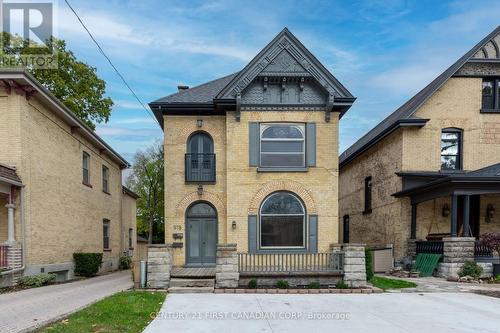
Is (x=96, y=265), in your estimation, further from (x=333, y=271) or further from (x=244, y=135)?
(x=333, y=271)

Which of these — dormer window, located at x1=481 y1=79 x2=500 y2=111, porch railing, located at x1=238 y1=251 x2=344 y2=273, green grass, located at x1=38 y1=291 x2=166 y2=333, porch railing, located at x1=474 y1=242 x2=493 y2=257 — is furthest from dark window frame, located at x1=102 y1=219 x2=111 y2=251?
dormer window, located at x1=481 y1=79 x2=500 y2=111

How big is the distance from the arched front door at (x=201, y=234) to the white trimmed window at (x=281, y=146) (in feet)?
9.89

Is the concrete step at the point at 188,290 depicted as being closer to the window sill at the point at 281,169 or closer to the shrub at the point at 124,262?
the window sill at the point at 281,169

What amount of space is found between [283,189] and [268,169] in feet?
3.08

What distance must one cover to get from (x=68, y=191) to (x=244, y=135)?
7874 millimetres

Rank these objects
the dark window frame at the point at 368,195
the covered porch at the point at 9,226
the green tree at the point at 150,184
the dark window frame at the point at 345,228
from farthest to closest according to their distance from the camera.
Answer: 1. the green tree at the point at 150,184
2. the dark window frame at the point at 345,228
3. the dark window frame at the point at 368,195
4. the covered porch at the point at 9,226

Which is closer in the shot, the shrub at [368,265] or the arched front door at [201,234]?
the shrub at [368,265]

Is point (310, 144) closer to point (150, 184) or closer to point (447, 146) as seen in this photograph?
point (447, 146)

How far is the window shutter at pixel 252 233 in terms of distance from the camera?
1294 cm

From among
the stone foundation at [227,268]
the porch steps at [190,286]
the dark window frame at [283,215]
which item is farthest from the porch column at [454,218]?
the porch steps at [190,286]

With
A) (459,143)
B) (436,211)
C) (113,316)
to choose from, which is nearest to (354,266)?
(436,211)

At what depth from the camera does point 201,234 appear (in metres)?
13.7

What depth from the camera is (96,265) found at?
600 inches

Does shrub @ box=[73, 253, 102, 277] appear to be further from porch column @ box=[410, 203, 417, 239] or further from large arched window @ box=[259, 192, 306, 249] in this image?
porch column @ box=[410, 203, 417, 239]
